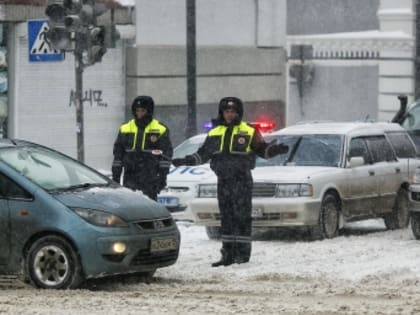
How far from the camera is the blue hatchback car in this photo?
47.5ft

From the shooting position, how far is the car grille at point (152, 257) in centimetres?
1476

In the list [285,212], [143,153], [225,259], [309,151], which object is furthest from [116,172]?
[309,151]

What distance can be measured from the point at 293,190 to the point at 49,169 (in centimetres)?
435

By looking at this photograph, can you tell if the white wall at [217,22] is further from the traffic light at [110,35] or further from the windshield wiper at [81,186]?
the windshield wiper at [81,186]

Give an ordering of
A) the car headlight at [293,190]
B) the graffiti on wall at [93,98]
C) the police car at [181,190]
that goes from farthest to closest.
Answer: the graffiti on wall at [93,98] < the police car at [181,190] < the car headlight at [293,190]

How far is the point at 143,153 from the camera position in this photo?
685 inches

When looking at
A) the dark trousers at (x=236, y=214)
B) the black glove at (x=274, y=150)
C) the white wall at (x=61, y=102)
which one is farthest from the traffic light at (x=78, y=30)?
the white wall at (x=61, y=102)

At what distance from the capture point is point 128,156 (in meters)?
17.5

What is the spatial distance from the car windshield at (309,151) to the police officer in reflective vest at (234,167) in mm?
3427

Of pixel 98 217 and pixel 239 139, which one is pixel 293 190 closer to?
pixel 239 139

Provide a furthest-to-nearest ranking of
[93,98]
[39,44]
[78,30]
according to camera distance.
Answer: [93,98] < [39,44] < [78,30]

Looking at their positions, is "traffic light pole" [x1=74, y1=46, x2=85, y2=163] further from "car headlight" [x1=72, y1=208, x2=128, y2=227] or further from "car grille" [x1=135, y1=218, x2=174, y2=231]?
"car headlight" [x1=72, y1=208, x2=128, y2=227]

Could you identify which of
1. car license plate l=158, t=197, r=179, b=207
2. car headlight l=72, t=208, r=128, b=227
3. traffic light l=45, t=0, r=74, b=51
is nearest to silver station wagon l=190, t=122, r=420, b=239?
car license plate l=158, t=197, r=179, b=207

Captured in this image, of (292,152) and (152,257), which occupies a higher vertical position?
(292,152)
